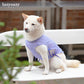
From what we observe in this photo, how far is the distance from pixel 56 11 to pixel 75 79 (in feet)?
5.95

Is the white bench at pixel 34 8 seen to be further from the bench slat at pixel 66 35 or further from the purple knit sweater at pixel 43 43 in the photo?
the purple knit sweater at pixel 43 43

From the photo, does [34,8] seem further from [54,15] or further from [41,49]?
[41,49]

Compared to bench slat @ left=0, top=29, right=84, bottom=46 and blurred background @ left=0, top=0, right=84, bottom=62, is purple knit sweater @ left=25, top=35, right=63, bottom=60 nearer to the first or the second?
bench slat @ left=0, top=29, right=84, bottom=46

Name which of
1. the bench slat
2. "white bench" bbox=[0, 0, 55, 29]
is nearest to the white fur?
the bench slat

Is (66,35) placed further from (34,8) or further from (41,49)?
(34,8)

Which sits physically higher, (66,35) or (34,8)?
(34,8)

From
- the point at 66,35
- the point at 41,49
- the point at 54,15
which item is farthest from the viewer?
the point at 54,15

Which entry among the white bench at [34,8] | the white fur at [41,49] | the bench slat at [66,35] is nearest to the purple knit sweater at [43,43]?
the white fur at [41,49]

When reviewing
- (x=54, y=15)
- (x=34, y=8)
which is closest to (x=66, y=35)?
(x=34, y=8)

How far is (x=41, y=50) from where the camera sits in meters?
1.54

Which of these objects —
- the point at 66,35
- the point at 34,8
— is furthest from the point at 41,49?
the point at 34,8

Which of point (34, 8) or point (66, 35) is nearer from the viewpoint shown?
point (66, 35)

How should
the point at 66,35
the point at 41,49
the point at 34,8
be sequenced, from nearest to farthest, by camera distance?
the point at 41,49
the point at 66,35
the point at 34,8

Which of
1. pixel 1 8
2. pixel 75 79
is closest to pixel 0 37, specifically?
pixel 75 79
